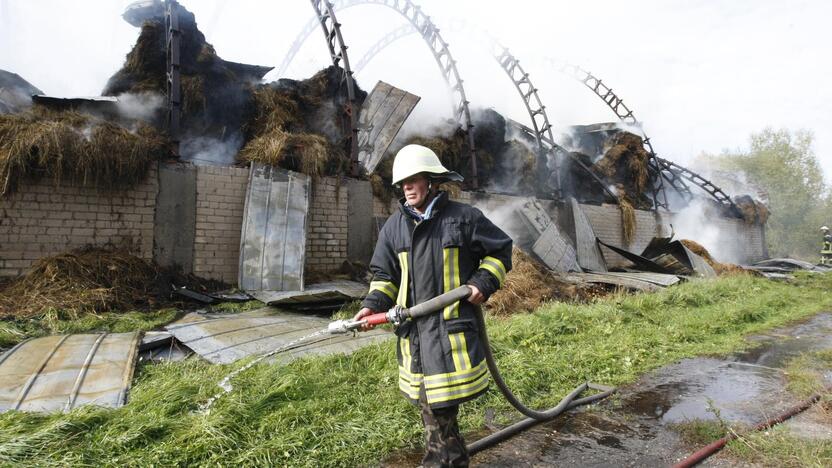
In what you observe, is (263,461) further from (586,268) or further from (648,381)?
(586,268)

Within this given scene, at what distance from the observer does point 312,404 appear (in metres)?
3.29

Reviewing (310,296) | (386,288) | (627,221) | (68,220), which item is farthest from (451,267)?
(627,221)

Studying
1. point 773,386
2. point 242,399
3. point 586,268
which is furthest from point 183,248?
point 586,268

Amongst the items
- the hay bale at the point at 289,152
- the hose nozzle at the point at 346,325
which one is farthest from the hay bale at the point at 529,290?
the hose nozzle at the point at 346,325

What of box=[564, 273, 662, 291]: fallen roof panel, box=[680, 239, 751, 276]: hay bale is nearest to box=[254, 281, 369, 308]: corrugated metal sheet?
box=[564, 273, 662, 291]: fallen roof panel

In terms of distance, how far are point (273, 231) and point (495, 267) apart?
20.7 feet

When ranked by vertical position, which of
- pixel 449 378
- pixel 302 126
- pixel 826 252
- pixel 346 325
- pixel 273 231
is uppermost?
pixel 302 126

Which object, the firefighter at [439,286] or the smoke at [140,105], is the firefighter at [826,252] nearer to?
the firefighter at [439,286]

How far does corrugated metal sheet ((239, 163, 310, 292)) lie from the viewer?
25.6ft

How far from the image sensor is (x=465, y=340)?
228 centimetres

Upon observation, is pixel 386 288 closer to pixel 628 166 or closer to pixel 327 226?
pixel 327 226

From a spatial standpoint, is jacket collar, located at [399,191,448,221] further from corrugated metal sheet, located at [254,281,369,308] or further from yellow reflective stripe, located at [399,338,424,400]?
corrugated metal sheet, located at [254,281,369,308]

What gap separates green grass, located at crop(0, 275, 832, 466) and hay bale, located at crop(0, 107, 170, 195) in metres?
4.26

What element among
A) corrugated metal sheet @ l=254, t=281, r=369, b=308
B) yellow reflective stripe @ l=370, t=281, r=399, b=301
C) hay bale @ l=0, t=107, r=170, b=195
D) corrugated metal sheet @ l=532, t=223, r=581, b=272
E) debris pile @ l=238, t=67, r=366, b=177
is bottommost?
corrugated metal sheet @ l=254, t=281, r=369, b=308
